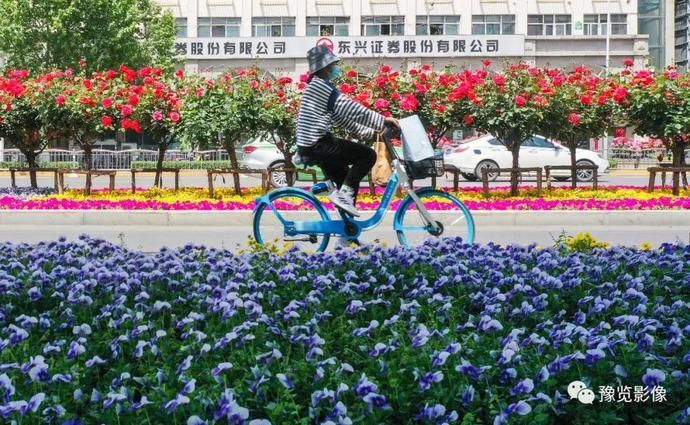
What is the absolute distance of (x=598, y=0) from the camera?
55500 mm

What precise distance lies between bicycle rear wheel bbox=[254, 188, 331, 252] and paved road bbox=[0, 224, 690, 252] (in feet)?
3.28

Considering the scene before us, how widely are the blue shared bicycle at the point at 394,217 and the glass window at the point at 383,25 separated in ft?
155

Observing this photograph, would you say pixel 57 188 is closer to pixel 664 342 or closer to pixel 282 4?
pixel 664 342

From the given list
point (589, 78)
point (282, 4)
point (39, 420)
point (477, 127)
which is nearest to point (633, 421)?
point (39, 420)

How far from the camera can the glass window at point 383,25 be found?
55719 millimetres

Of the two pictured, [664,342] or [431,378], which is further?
[664,342]

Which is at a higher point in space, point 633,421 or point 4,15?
point 4,15

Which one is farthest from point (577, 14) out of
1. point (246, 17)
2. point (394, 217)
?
point (394, 217)

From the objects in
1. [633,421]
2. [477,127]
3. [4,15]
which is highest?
[4,15]

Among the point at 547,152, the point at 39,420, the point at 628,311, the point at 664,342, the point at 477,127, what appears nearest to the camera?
the point at 39,420

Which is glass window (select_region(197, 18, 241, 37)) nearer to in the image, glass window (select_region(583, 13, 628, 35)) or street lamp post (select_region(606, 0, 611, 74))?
glass window (select_region(583, 13, 628, 35))

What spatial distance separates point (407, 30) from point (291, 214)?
4740cm

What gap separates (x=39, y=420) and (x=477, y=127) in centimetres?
1409

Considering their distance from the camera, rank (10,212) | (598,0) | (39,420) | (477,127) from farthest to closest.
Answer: (598,0)
(477,127)
(10,212)
(39,420)
